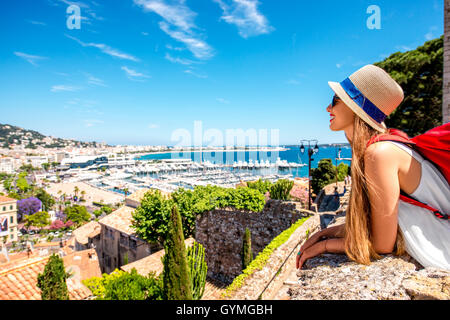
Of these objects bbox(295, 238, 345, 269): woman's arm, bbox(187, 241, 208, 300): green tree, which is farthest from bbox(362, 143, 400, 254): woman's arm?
bbox(187, 241, 208, 300): green tree

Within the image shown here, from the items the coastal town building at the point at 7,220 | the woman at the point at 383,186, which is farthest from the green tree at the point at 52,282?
the coastal town building at the point at 7,220

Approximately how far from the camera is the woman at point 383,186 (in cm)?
135

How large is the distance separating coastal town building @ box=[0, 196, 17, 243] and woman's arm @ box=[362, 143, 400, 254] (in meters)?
53.0

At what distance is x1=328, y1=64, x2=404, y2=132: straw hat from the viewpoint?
1.46 metres

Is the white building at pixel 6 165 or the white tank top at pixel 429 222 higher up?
the white tank top at pixel 429 222

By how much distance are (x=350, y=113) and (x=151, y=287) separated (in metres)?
10.5

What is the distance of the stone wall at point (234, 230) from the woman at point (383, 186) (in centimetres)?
920

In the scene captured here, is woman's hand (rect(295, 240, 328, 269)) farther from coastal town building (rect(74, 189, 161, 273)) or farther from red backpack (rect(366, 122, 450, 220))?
coastal town building (rect(74, 189, 161, 273))

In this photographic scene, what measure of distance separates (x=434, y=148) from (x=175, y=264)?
27.3 ft

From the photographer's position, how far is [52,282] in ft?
28.0

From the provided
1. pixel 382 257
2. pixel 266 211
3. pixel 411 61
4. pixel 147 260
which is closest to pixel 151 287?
pixel 147 260

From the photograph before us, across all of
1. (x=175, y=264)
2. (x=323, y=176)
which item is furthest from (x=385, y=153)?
(x=323, y=176)

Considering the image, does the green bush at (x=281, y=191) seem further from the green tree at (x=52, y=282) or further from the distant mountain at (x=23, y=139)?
the distant mountain at (x=23, y=139)

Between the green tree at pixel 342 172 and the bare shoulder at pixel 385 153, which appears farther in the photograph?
the green tree at pixel 342 172
